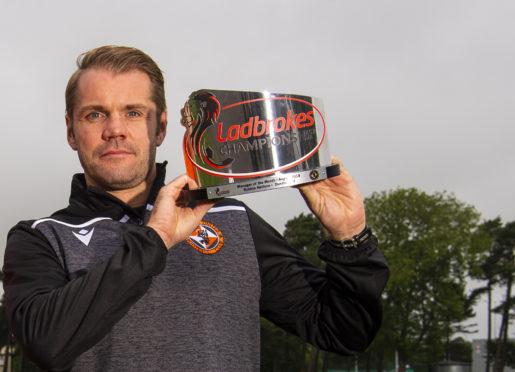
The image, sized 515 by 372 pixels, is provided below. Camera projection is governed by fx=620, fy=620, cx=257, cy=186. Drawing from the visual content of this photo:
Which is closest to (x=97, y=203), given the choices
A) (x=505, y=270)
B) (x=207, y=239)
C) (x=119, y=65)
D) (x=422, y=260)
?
(x=207, y=239)

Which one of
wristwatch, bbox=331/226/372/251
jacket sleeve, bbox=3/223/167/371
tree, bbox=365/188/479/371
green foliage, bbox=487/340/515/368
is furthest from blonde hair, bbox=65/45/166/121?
green foliage, bbox=487/340/515/368

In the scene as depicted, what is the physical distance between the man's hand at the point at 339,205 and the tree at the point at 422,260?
108 ft

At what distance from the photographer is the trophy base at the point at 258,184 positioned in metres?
2.50

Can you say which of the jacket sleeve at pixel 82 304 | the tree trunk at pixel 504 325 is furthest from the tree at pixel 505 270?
the jacket sleeve at pixel 82 304

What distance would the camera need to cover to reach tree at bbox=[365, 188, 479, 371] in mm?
36156

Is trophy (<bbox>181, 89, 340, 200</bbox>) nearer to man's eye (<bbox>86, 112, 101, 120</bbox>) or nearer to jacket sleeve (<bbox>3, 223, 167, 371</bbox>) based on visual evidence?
jacket sleeve (<bbox>3, 223, 167, 371</bbox>)

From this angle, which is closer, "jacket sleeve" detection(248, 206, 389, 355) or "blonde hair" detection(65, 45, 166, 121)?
"jacket sleeve" detection(248, 206, 389, 355)

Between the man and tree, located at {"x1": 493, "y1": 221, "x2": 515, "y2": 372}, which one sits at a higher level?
tree, located at {"x1": 493, "y1": 221, "x2": 515, "y2": 372}

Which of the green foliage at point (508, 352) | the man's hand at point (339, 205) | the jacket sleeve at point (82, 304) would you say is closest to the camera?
the jacket sleeve at point (82, 304)

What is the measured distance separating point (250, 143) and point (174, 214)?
1.44 ft

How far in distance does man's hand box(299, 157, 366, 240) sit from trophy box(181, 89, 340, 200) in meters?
0.29

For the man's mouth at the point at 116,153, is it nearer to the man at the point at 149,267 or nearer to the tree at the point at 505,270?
the man at the point at 149,267

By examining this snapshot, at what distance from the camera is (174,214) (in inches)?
103

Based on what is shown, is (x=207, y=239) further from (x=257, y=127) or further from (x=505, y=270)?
(x=505, y=270)
